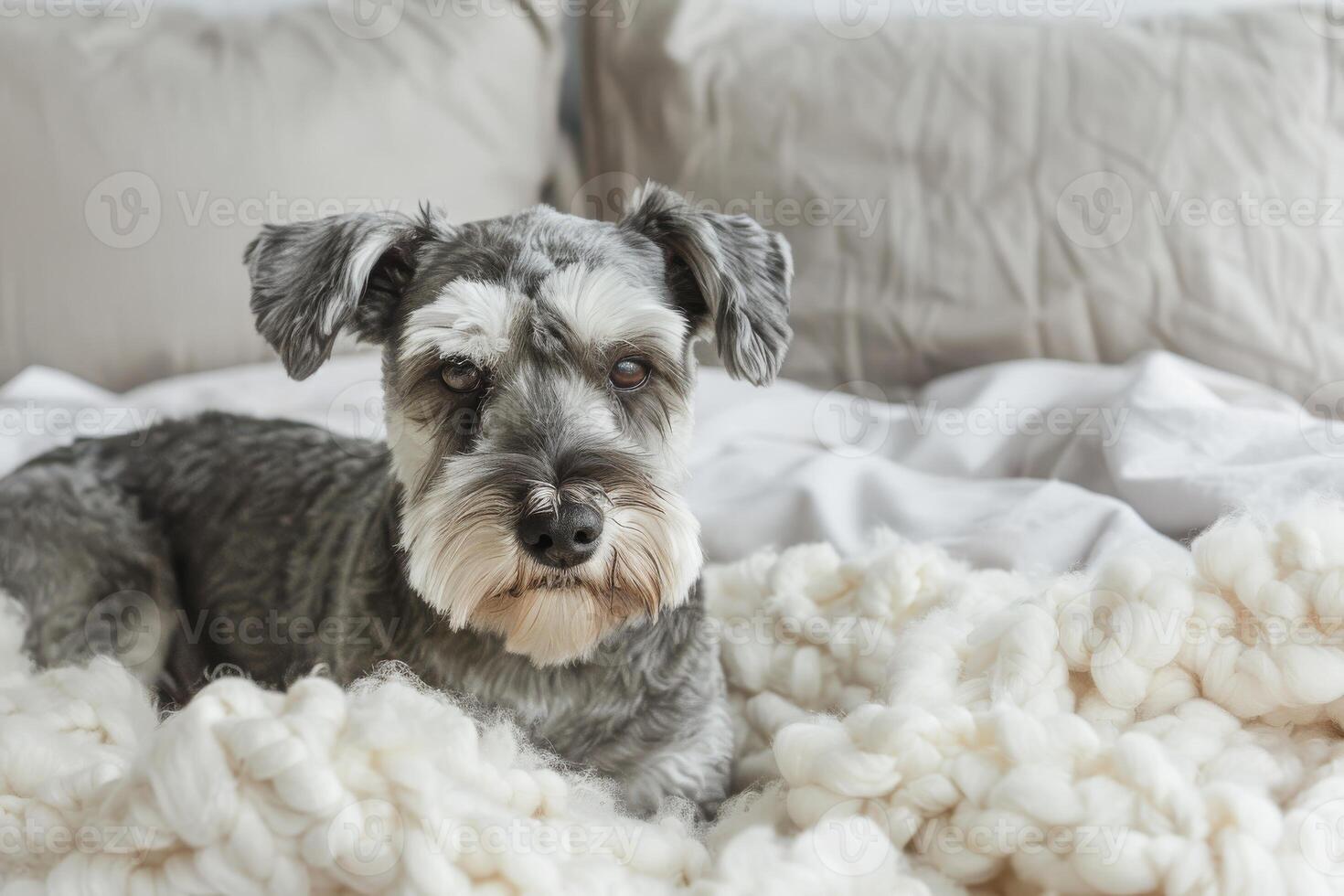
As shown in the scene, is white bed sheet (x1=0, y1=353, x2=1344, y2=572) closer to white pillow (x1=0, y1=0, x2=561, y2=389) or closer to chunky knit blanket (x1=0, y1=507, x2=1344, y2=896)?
white pillow (x1=0, y1=0, x2=561, y2=389)

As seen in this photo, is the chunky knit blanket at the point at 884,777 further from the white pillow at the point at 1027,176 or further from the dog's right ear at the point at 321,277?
the white pillow at the point at 1027,176

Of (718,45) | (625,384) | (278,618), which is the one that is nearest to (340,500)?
(278,618)

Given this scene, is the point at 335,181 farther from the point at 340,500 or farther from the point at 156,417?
the point at 340,500

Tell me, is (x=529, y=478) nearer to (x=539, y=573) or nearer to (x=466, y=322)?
(x=539, y=573)

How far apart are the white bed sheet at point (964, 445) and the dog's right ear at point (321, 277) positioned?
76 centimetres

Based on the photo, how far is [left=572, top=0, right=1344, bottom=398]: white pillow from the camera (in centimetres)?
239

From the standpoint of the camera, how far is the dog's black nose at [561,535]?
1.27m

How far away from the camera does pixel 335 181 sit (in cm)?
248

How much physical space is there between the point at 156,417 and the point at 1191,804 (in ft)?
6.99

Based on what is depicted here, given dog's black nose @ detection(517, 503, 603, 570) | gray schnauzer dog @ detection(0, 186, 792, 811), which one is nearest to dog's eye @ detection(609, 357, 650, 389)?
gray schnauzer dog @ detection(0, 186, 792, 811)

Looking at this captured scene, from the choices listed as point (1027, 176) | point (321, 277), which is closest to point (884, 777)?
point (321, 277)

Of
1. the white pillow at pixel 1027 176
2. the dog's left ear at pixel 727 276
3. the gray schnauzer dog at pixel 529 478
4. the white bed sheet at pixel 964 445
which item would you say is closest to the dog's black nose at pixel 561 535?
the gray schnauzer dog at pixel 529 478

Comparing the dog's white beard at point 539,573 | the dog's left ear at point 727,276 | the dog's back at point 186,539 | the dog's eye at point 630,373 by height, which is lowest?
the dog's back at point 186,539

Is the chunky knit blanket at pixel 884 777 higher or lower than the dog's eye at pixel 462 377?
lower
